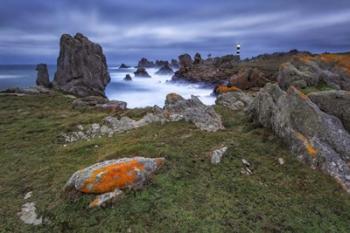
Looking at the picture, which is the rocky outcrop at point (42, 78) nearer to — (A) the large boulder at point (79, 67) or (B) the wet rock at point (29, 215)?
(A) the large boulder at point (79, 67)

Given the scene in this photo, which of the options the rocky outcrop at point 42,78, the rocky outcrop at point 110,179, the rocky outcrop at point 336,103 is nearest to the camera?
the rocky outcrop at point 110,179

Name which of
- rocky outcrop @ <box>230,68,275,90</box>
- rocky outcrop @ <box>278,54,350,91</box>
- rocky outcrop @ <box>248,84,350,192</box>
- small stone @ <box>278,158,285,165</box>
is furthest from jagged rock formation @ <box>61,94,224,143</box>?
rocky outcrop @ <box>230,68,275,90</box>

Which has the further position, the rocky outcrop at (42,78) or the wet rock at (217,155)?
the rocky outcrop at (42,78)

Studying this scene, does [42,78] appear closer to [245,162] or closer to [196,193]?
[245,162]

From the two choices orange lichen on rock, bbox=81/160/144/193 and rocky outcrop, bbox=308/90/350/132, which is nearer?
orange lichen on rock, bbox=81/160/144/193

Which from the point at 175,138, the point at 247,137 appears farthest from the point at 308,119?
the point at 175,138

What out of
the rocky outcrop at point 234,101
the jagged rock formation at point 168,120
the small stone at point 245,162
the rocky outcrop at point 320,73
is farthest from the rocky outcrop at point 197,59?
the small stone at point 245,162

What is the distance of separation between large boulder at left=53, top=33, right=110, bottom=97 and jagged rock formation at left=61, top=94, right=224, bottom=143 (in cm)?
4342

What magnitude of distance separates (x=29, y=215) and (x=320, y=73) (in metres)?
23.7

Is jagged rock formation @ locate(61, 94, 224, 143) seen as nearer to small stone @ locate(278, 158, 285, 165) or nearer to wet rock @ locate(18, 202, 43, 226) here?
small stone @ locate(278, 158, 285, 165)

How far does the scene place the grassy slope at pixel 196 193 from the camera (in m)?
7.46

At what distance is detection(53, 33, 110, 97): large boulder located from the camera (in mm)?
62719

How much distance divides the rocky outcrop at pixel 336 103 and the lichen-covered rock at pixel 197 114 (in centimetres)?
471

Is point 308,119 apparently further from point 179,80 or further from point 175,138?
point 179,80
